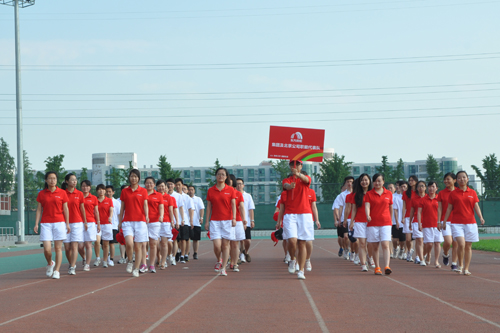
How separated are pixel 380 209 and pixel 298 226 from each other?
6.22ft

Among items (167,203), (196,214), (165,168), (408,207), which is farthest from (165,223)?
(165,168)

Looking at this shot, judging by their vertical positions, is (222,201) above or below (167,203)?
above

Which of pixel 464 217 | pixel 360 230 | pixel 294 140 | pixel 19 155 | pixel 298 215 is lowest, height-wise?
pixel 360 230

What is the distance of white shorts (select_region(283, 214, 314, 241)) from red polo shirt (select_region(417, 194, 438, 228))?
4.42 m

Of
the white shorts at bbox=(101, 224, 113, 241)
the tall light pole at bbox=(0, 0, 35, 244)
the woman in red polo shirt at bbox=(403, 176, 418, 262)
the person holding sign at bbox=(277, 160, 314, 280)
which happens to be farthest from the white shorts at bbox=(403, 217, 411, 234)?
the tall light pole at bbox=(0, 0, 35, 244)

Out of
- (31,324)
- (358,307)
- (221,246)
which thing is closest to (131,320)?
(31,324)

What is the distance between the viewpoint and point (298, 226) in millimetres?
11688

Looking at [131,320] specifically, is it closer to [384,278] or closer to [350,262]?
[384,278]

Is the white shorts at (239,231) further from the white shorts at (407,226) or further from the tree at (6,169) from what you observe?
the tree at (6,169)

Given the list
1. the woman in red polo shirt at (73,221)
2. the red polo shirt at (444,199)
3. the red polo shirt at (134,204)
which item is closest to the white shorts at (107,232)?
the woman in red polo shirt at (73,221)

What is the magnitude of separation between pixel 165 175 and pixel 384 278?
3755 centimetres

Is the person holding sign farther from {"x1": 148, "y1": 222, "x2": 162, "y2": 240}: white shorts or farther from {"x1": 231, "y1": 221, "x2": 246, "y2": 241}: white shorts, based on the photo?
{"x1": 148, "y1": 222, "x2": 162, "y2": 240}: white shorts

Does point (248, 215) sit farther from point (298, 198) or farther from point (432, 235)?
point (298, 198)

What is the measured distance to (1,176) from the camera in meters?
88.9
